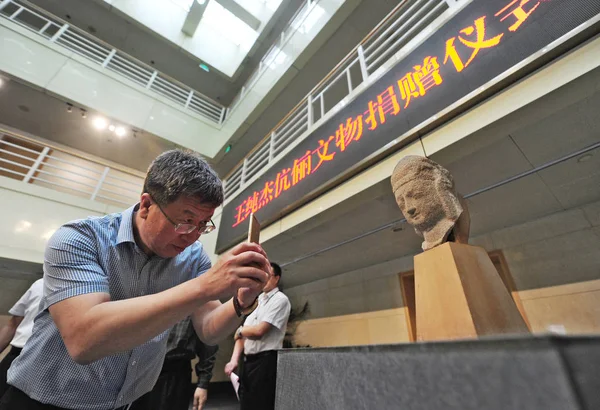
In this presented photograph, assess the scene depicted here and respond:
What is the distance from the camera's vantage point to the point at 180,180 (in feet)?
2.37

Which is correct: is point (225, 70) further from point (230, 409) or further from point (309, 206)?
point (230, 409)

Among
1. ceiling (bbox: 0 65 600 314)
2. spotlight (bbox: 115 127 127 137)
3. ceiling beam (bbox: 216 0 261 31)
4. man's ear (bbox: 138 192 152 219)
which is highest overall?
ceiling beam (bbox: 216 0 261 31)

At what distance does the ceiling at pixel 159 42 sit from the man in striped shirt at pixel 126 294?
645 centimetres

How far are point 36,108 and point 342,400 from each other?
21.7ft

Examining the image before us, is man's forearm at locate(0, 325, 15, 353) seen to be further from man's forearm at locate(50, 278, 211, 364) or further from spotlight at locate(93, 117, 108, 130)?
spotlight at locate(93, 117, 108, 130)

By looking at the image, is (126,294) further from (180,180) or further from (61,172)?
(61,172)

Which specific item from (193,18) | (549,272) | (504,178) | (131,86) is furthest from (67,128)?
(549,272)

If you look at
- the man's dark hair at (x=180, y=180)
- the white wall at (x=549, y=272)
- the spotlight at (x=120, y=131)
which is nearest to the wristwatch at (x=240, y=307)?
the man's dark hair at (x=180, y=180)

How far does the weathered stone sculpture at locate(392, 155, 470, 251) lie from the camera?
1056 millimetres

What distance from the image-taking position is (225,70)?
642cm

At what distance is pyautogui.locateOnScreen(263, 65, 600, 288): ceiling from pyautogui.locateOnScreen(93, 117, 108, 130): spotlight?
4.26 m

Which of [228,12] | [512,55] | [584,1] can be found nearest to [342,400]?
[512,55]

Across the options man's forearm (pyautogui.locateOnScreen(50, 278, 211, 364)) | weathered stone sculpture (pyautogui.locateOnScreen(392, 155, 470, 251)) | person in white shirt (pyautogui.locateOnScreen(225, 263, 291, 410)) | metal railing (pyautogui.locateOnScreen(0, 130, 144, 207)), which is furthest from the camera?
metal railing (pyautogui.locateOnScreen(0, 130, 144, 207))

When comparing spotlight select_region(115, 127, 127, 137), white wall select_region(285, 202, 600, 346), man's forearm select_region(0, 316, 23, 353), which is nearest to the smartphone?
white wall select_region(285, 202, 600, 346)
